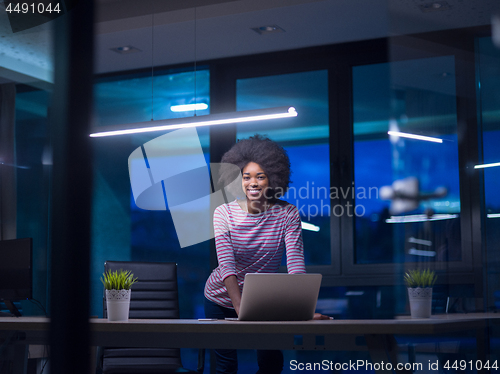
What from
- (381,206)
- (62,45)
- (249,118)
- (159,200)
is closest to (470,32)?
(381,206)

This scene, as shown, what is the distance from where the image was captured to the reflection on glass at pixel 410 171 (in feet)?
12.6

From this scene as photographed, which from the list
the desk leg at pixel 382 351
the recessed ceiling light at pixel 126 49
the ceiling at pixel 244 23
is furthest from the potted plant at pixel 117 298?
the recessed ceiling light at pixel 126 49

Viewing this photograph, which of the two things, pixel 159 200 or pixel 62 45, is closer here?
pixel 62 45

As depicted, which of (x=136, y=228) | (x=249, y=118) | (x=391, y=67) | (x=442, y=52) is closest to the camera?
(x=249, y=118)

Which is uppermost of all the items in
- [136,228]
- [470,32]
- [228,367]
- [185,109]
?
[470,32]

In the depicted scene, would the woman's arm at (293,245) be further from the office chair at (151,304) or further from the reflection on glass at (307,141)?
the reflection on glass at (307,141)

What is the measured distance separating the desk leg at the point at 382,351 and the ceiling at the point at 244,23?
102 inches

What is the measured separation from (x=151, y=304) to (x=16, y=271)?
795 mm

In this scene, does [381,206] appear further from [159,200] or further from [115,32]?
[115,32]

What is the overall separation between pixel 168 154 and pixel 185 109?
1.49 feet

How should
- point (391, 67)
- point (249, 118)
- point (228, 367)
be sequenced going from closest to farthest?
point (228, 367), point (249, 118), point (391, 67)

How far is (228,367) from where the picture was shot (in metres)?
2.36

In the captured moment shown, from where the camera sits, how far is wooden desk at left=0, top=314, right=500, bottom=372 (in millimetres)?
1671

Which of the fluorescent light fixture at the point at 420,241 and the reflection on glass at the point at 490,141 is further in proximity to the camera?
the fluorescent light fixture at the point at 420,241
